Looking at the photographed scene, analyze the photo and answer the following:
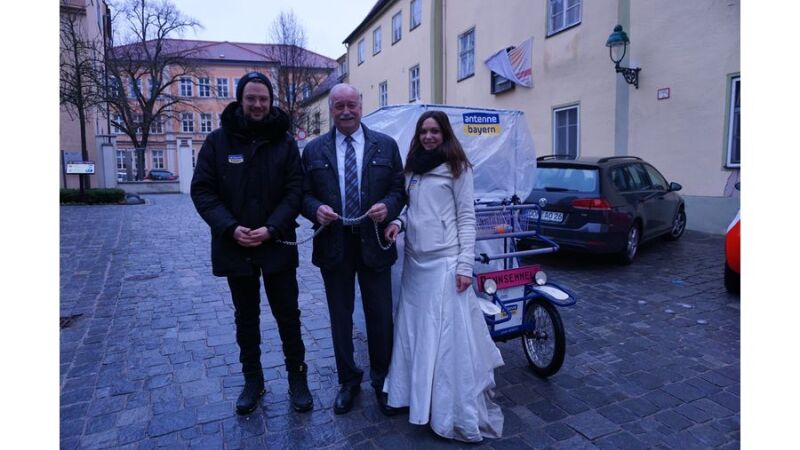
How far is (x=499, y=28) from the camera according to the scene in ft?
52.4

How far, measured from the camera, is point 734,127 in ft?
30.5

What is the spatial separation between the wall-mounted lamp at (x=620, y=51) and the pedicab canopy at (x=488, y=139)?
7.92m

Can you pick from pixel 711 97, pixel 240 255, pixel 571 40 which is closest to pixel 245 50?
pixel 571 40

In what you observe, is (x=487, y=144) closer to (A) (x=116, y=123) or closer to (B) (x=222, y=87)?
(A) (x=116, y=123)

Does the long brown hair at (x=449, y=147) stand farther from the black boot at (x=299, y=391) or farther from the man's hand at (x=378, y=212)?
the black boot at (x=299, y=391)

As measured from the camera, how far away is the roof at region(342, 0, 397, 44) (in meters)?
26.0

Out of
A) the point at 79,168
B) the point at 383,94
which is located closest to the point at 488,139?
the point at 79,168

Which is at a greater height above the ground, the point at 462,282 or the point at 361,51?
the point at 361,51

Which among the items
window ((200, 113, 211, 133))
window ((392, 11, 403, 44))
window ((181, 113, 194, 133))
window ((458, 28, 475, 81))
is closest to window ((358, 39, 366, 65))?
window ((392, 11, 403, 44))

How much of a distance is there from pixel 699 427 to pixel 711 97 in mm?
8505

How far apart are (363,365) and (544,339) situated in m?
1.42

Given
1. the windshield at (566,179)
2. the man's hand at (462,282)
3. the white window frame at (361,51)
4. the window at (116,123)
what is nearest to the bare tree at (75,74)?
the window at (116,123)

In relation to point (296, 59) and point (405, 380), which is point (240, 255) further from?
point (296, 59)

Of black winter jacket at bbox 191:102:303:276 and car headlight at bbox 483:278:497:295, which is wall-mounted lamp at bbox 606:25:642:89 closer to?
car headlight at bbox 483:278:497:295
